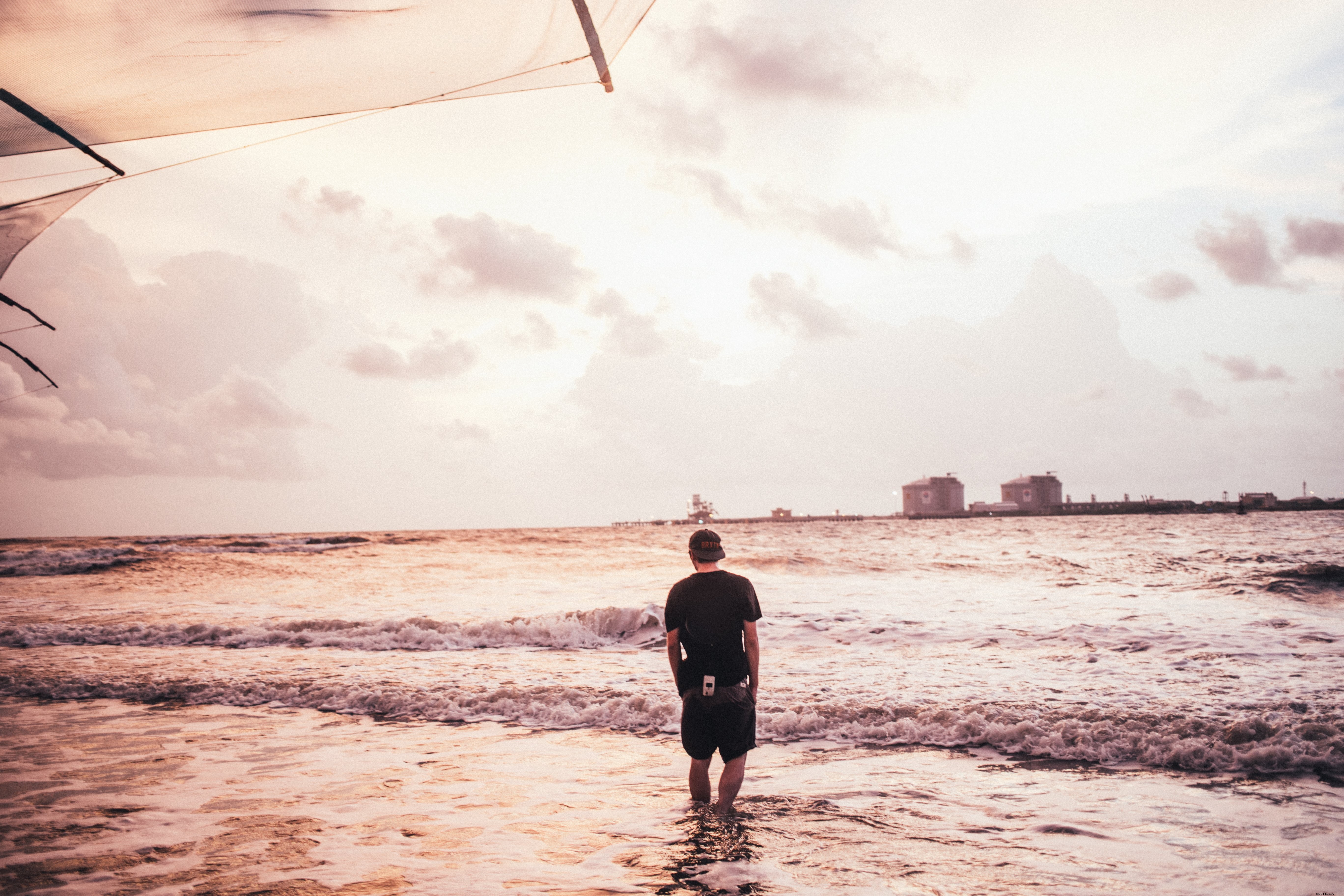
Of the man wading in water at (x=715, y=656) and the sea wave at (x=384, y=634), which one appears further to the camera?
the sea wave at (x=384, y=634)

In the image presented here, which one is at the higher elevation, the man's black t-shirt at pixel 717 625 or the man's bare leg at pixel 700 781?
the man's black t-shirt at pixel 717 625

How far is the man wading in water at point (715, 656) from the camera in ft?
15.2

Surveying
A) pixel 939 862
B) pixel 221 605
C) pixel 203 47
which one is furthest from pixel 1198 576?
pixel 221 605

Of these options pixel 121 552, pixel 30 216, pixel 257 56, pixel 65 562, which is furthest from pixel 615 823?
pixel 121 552

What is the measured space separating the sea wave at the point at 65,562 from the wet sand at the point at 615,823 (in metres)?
31.6

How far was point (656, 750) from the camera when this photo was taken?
705cm

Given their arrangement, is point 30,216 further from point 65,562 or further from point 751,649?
point 65,562

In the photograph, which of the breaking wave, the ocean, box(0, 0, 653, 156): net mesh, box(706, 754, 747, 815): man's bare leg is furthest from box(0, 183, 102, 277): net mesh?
the breaking wave

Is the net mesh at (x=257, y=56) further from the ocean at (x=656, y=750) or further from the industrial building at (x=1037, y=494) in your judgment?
the industrial building at (x=1037, y=494)

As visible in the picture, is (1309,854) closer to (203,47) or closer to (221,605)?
(203,47)

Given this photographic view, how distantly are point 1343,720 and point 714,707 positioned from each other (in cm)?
667

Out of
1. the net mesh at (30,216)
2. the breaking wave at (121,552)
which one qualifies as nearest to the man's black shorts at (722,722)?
the net mesh at (30,216)

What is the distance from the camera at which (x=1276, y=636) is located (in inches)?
454

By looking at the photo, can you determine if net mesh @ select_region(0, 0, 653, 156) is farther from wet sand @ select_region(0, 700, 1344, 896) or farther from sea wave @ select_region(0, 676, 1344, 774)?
sea wave @ select_region(0, 676, 1344, 774)
